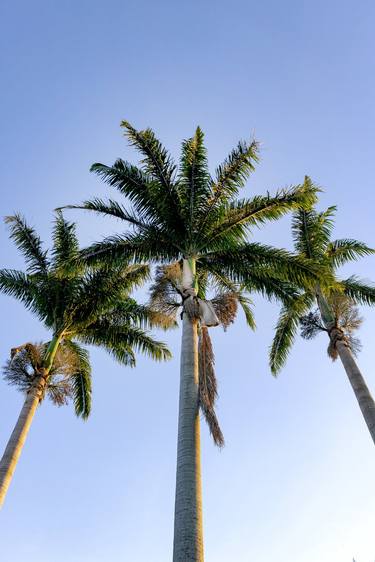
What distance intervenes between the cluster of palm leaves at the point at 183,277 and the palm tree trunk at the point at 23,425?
64 millimetres

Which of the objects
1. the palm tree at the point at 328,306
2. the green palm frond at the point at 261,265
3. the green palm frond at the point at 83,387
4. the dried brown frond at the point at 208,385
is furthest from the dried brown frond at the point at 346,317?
the green palm frond at the point at 83,387

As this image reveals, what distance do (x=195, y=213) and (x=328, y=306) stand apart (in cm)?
610

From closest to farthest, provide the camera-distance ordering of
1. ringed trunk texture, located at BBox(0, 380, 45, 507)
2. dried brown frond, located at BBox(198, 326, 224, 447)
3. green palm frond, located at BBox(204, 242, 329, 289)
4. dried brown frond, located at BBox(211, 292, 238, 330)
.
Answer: dried brown frond, located at BBox(198, 326, 224, 447) < ringed trunk texture, located at BBox(0, 380, 45, 507) < green palm frond, located at BBox(204, 242, 329, 289) < dried brown frond, located at BBox(211, 292, 238, 330)

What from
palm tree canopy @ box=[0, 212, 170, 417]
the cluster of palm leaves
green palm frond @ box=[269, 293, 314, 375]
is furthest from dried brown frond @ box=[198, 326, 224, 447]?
green palm frond @ box=[269, 293, 314, 375]

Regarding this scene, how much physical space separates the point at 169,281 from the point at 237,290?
10.4 feet

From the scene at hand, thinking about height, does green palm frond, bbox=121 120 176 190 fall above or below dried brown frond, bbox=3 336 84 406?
above

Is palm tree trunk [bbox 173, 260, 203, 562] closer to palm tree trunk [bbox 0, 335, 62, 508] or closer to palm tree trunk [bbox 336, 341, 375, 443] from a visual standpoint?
palm tree trunk [bbox 0, 335, 62, 508]

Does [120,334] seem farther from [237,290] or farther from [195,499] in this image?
[195,499]

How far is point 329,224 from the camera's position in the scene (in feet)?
60.3

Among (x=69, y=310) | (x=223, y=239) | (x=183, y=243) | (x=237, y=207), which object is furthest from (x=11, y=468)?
(x=237, y=207)

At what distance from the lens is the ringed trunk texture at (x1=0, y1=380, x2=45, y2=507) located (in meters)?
12.2

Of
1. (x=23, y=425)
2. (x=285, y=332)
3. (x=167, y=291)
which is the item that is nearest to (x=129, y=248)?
(x=167, y=291)

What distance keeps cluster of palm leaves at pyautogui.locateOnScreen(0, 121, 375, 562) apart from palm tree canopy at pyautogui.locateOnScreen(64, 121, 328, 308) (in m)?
0.03

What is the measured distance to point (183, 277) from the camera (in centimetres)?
1322
